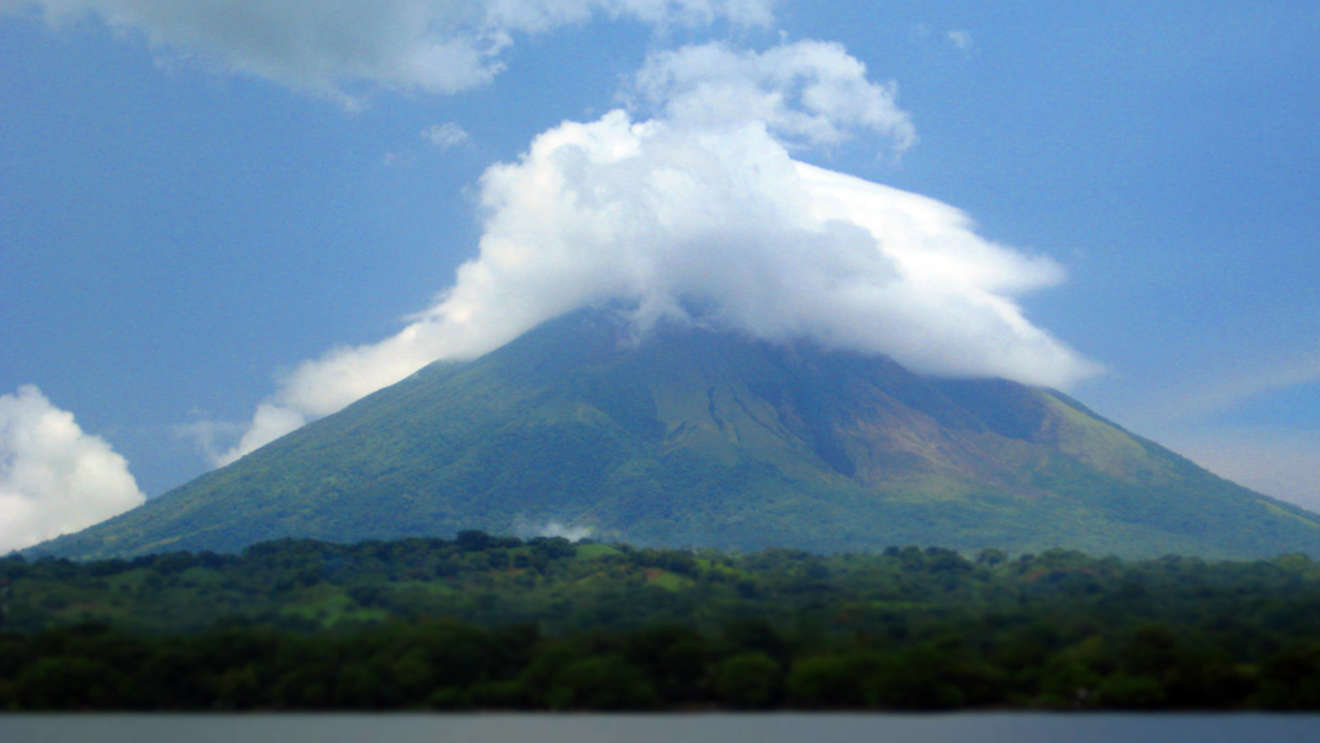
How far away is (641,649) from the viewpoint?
54375 millimetres

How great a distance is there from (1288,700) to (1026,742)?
43.0ft

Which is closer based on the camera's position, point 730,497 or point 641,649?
point 641,649

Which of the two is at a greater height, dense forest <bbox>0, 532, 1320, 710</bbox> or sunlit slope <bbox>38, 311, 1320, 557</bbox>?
sunlit slope <bbox>38, 311, 1320, 557</bbox>

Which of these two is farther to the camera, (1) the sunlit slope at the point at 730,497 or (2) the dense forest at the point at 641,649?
(1) the sunlit slope at the point at 730,497

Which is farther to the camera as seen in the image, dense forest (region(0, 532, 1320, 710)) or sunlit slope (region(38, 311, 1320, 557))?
sunlit slope (region(38, 311, 1320, 557))

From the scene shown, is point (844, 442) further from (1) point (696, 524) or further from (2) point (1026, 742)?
(2) point (1026, 742)

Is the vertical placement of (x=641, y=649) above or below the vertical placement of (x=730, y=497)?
below

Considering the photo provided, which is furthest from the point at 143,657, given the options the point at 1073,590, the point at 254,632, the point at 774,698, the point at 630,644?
the point at 1073,590

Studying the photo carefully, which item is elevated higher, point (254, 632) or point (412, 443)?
point (412, 443)

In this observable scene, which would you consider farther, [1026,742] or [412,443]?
[412,443]

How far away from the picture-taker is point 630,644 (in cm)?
5475

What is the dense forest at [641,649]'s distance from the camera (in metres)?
51.8

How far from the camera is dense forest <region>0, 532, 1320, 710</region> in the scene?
170 ft

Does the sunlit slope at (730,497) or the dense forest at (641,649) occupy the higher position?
the sunlit slope at (730,497)
